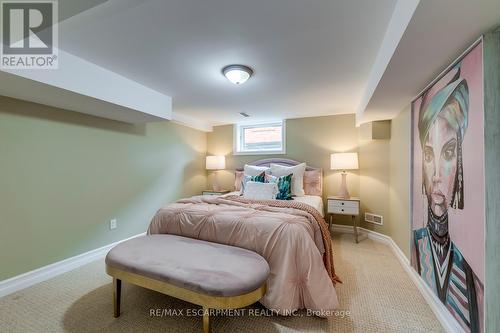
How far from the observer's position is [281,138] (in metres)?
4.21

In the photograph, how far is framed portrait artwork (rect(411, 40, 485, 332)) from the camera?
4.05 feet

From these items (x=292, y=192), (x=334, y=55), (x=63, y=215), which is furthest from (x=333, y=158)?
(x=63, y=215)

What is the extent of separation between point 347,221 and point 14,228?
4276 millimetres

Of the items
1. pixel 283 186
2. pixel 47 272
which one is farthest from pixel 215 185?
pixel 47 272

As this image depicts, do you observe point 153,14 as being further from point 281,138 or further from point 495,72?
point 281,138

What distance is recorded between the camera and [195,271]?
138cm

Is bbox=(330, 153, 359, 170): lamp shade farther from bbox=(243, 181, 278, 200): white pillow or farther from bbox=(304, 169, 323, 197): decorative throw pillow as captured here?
bbox=(243, 181, 278, 200): white pillow

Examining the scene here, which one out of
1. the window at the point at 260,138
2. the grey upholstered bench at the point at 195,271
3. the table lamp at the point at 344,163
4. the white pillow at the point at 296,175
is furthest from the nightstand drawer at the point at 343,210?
the grey upholstered bench at the point at 195,271

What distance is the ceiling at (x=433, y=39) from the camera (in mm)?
1010

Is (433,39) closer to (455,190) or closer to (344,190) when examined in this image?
(455,190)

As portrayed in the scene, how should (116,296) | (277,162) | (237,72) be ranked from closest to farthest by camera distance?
(116,296) < (237,72) < (277,162)

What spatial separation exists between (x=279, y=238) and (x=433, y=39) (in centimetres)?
166

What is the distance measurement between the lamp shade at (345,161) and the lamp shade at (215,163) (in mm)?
2186

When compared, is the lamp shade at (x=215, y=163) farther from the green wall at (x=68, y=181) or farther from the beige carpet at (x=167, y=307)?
the beige carpet at (x=167, y=307)
